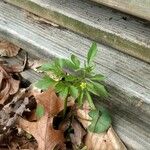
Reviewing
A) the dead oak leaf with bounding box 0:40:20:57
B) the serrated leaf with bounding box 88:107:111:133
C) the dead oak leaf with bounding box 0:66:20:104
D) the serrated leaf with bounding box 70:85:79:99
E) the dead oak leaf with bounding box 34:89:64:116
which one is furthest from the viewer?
the dead oak leaf with bounding box 0:40:20:57

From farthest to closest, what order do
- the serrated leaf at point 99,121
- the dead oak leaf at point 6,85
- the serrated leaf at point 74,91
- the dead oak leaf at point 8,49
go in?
the dead oak leaf at point 8,49
the dead oak leaf at point 6,85
the serrated leaf at point 99,121
the serrated leaf at point 74,91

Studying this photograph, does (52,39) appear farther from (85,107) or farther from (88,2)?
(85,107)

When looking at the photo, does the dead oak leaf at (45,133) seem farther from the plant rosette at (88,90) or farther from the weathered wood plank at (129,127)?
the weathered wood plank at (129,127)

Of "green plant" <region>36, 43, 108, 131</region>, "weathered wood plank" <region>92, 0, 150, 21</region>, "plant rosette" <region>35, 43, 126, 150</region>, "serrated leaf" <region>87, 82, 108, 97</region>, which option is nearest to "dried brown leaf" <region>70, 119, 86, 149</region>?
"plant rosette" <region>35, 43, 126, 150</region>

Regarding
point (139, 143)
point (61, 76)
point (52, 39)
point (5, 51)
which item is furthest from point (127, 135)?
point (5, 51)

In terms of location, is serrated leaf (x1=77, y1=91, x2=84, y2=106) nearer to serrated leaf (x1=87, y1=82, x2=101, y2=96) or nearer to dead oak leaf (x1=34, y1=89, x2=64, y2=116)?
serrated leaf (x1=87, y1=82, x2=101, y2=96)

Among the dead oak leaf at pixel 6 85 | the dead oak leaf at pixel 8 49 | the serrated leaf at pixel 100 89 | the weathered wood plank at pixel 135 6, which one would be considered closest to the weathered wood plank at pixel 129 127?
the serrated leaf at pixel 100 89

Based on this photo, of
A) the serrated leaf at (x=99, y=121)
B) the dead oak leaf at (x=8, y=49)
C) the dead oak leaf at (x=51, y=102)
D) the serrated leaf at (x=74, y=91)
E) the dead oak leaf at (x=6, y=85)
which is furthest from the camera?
the dead oak leaf at (x=8, y=49)
